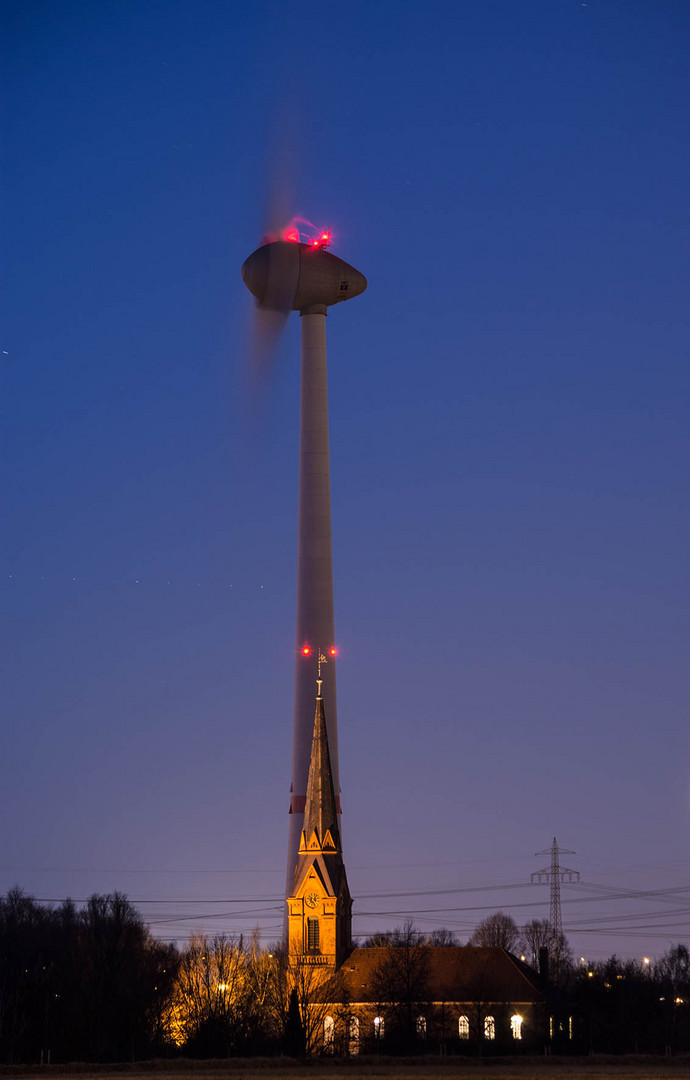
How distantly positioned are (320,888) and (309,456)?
36.7 metres

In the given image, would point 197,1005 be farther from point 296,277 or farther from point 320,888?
point 296,277

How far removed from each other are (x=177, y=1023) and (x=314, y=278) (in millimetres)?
65094

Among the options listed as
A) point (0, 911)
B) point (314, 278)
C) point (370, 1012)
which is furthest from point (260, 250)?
point (0, 911)

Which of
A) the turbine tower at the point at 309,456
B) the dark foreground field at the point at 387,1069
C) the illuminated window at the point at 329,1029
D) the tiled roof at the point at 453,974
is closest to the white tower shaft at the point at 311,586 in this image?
the turbine tower at the point at 309,456

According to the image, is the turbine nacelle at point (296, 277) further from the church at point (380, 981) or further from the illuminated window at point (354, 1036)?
the illuminated window at point (354, 1036)

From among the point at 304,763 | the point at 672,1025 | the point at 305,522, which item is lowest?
the point at 672,1025

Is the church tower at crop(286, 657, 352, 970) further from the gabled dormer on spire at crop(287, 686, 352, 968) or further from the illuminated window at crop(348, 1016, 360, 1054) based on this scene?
Answer: the illuminated window at crop(348, 1016, 360, 1054)

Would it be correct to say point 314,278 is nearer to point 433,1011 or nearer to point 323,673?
point 323,673

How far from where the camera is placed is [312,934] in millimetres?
130250

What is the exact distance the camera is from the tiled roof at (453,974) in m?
125

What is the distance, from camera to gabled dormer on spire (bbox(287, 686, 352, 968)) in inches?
5108

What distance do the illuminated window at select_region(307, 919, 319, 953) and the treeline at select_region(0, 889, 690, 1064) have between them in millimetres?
2410

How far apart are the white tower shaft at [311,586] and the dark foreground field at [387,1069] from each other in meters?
44.7

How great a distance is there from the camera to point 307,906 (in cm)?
13050
